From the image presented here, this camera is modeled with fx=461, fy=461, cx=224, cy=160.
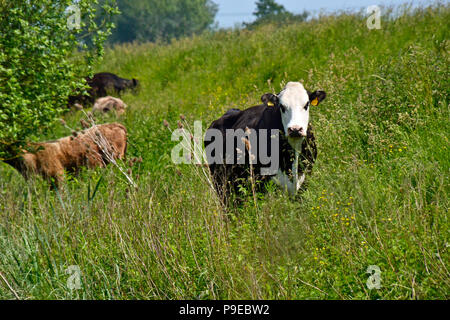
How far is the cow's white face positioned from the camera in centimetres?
488

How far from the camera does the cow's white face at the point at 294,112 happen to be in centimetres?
488

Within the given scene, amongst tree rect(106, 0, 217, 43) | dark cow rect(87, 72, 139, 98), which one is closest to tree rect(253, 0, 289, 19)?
tree rect(106, 0, 217, 43)

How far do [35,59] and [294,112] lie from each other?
385 centimetres

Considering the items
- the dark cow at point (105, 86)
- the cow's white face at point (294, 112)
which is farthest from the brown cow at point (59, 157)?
the dark cow at point (105, 86)

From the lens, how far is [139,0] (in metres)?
69.3

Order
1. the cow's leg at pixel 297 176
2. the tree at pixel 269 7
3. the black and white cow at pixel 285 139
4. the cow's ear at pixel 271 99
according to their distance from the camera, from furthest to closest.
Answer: the tree at pixel 269 7, the cow's ear at pixel 271 99, the cow's leg at pixel 297 176, the black and white cow at pixel 285 139

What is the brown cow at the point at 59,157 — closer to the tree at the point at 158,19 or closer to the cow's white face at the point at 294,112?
the cow's white face at the point at 294,112

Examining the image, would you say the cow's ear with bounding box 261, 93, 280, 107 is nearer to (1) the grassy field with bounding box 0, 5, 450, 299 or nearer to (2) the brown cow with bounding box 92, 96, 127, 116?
(1) the grassy field with bounding box 0, 5, 450, 299

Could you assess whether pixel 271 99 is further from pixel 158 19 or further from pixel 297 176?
pixel 158 19

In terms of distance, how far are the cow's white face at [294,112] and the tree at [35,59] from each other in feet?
10.1

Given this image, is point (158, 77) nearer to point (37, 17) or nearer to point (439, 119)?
point (37, 17)

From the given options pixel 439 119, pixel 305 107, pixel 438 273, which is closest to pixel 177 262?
pixel 438 273

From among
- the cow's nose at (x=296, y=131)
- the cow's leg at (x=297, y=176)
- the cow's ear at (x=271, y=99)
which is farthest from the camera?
the cow's ear at (x=271, y=99)

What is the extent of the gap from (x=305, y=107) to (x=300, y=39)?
6.75 m
